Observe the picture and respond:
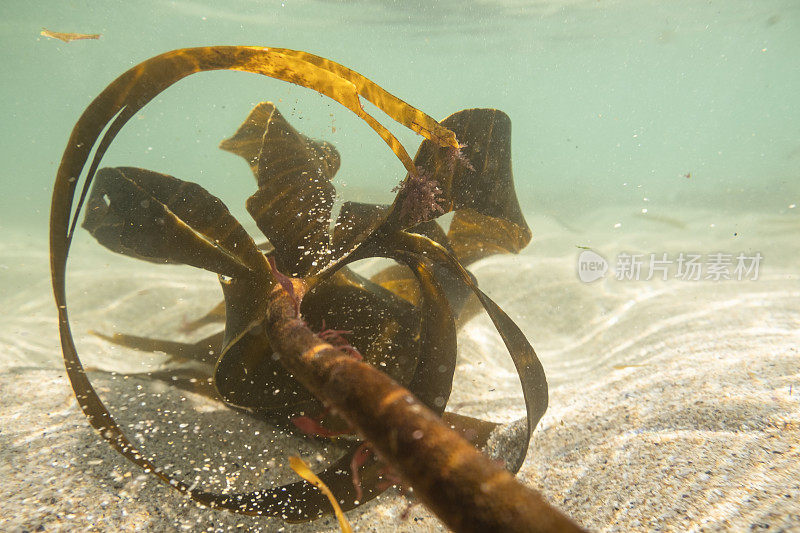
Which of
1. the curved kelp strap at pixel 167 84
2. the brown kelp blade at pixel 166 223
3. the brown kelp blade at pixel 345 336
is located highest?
the curved kelp strap at pixel 167 84

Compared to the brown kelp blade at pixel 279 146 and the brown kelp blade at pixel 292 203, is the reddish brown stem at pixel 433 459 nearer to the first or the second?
the brown kelp blade at pixel 292 203

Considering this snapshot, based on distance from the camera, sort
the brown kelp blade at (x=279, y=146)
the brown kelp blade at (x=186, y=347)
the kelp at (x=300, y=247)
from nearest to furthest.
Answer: the kelp at (x=300, y=247) → the brown kelp blade at (x=279, y=146) → the brown kelp blade at (x=186, y=347)

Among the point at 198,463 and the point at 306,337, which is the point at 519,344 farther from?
the point at 198,463

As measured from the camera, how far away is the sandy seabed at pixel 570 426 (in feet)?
4.27

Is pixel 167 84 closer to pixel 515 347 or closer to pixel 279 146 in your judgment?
pixel 279 146

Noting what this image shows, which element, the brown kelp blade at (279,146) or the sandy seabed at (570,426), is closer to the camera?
the sandy seabed at (570,426)

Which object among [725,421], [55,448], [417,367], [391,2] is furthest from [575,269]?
[391,2]

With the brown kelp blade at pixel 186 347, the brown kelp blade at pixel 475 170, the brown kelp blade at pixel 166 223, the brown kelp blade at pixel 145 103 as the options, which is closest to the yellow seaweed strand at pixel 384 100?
the brown kelp blade at pixel 145 103

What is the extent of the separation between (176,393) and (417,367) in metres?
1.39

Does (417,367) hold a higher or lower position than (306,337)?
lower

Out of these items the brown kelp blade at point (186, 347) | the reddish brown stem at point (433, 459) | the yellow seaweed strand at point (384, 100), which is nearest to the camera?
the reddish brown stem at point (433, 459)

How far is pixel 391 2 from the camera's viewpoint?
75.8ft

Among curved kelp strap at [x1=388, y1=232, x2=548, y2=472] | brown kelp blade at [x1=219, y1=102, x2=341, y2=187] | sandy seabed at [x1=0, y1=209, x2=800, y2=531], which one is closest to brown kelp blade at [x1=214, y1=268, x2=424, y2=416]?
sandy seabed at [x1=0, y1=209, x2=800, y2=531]

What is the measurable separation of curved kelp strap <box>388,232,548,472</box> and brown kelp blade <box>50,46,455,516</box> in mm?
619
